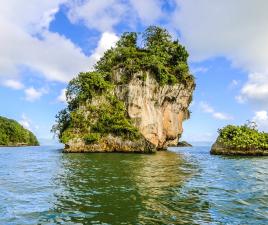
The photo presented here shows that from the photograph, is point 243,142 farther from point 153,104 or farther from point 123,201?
point 123,201

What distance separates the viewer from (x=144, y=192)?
18.2 m

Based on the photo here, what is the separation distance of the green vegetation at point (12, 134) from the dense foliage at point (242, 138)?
93.6 meters

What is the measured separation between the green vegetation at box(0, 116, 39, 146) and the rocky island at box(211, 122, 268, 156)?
308 feet

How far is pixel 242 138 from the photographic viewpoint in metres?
53.3

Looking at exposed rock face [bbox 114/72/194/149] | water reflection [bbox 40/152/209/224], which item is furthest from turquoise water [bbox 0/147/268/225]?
exposed rock face [bbox 114/72/194/149]

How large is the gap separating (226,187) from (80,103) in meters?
43.4

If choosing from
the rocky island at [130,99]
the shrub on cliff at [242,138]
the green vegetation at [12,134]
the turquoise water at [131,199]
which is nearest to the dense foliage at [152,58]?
the rocky island at [130,99]

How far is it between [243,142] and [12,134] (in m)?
101

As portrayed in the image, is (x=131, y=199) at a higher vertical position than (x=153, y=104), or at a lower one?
lower

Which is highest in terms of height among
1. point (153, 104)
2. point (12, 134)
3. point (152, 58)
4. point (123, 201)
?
point (152, 58)

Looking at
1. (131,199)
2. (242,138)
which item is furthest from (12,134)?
(131,199)

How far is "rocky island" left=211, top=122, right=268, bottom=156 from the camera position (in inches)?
2094

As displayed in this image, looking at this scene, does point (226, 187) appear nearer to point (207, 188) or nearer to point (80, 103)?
point (207, 188)

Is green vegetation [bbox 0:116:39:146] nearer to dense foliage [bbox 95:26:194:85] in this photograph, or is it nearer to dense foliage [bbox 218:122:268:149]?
dense foliage [bbox 95:26:194:85]
